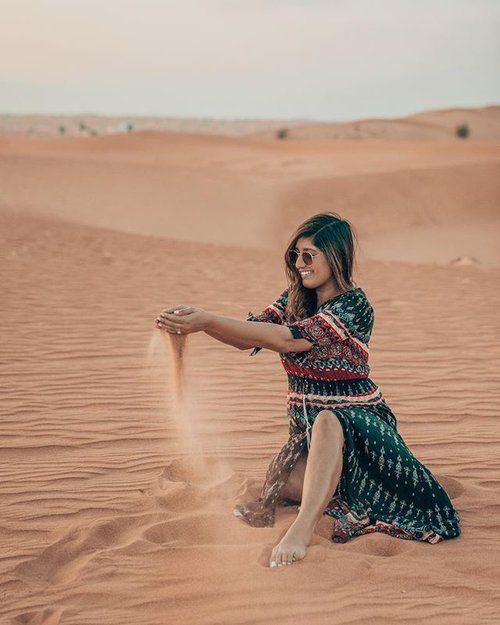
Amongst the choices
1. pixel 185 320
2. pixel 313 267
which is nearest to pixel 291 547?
pixel 185 320

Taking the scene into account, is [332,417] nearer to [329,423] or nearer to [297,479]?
[329,423]

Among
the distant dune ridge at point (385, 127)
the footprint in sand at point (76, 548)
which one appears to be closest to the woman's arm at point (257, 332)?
the footprint in sand at point (76, 548)

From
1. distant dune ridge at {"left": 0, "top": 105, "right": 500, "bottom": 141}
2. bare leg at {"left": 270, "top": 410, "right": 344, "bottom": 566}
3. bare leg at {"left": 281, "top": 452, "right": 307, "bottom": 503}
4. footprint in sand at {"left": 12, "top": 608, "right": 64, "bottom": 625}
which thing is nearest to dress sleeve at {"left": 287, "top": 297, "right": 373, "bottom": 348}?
bare leg at {"left": 270, "top": 410, "right": 344, "bottom": 566}

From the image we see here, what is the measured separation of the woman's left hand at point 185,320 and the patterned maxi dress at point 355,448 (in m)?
0.37

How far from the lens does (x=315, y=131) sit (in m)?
65.8

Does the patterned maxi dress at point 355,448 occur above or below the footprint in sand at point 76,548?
above

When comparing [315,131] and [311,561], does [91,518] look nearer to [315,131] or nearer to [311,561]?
[311,561]

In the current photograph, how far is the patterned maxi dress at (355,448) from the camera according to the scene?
3982 millimetres

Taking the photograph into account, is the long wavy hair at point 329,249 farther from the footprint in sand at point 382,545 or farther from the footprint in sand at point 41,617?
the footprint in sand at point 41,617

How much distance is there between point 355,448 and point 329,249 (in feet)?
2.81

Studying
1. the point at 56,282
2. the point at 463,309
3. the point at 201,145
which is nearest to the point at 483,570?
the point at 463,309

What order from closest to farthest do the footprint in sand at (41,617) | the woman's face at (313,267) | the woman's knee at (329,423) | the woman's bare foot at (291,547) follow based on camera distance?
1. the footprint in sand at (41,617)
2. the woman's bare foot at (291,547)
3. the woman's knee at (329,423)
4. the woman's face at (313,267)

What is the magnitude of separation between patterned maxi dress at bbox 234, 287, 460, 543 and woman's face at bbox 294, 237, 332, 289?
100mm

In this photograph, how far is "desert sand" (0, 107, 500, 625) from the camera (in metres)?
3.51
